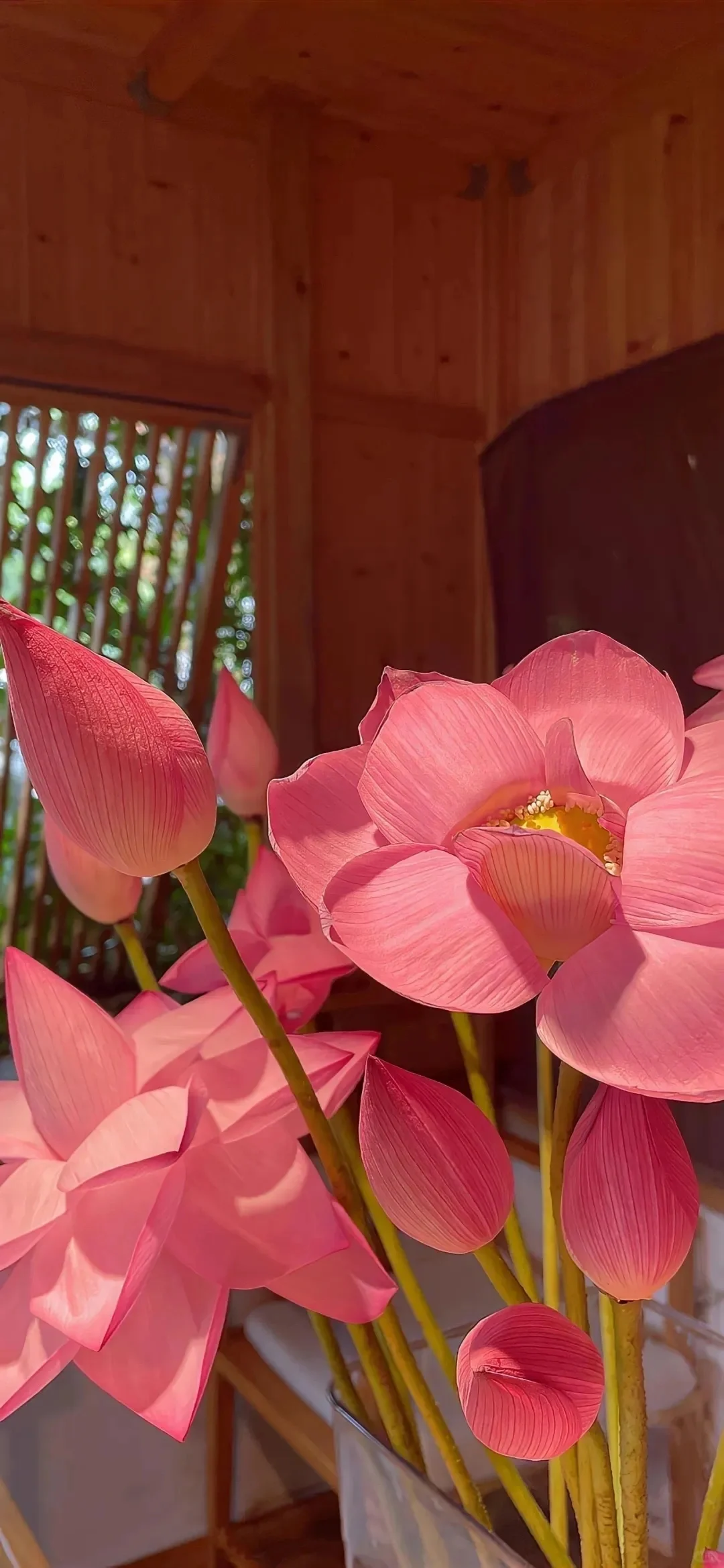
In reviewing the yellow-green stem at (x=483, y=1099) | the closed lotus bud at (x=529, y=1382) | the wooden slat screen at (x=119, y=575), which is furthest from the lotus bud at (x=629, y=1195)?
the wooden slat screen at (x=119, y=575)

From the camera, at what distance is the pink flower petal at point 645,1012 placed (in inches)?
7.3

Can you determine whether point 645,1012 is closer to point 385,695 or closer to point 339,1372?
point 385,695

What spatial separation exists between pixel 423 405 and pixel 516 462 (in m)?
0.23

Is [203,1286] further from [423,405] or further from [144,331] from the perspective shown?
[423,405]

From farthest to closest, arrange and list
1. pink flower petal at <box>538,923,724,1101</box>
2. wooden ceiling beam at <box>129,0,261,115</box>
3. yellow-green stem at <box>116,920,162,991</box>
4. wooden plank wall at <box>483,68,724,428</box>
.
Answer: wooden plank wall at <box>483,68,724,428</box>
wooden ceiling beam at <box>129,0,261,115</box>
yellow-green stem at <box>116,920,162,991</box>
pink flower petal at <box>538,923,724,1101</box>

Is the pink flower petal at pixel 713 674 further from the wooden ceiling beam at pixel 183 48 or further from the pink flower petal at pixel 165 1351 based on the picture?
the wooden ceiling beam at pixel 183 48

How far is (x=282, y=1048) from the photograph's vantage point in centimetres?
27

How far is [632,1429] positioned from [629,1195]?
0.33ft

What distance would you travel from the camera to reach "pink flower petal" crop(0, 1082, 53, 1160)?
306 mm

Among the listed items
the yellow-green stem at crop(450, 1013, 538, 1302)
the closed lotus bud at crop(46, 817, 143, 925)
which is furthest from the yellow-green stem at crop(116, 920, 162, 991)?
the yellow-green stem at crop(450, 1013, 538, 1302)

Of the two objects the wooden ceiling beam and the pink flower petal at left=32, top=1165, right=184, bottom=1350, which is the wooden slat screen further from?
the pink flower petal at left=32, top=1165, right=184, bottom=1350

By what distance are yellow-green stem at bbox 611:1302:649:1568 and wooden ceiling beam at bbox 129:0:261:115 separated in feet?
5.09

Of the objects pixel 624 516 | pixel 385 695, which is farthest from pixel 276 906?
pixel 624 516

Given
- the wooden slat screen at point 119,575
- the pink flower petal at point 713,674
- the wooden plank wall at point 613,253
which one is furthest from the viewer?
the wooden slat screen at point 119,575
